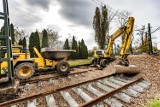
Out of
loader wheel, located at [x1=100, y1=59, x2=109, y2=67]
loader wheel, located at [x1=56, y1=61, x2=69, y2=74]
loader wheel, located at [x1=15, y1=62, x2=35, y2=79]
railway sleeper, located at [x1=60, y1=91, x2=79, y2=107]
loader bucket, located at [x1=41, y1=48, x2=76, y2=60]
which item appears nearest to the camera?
railway sleeper, located at [x1=60, y1=91, x2=79, y2=107]

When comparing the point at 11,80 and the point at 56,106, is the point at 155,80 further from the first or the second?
the point at 11,80

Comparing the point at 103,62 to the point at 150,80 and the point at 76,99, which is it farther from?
the point at 76,99

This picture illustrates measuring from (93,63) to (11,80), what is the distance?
10.5 metres

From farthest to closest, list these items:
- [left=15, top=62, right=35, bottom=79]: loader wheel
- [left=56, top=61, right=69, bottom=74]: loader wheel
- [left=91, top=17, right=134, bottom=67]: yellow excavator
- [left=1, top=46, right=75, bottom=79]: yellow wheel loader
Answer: [left=91, top=17, right=134, bottom=67]: yellow excavator < [left=56, top=61, right=69, bottom=74]: loader wheel < [left=1, top=46, right=75, bottom=79]: yellow wheel loader < [left=15, top=62, right=35, bottom=79]: loader wheel

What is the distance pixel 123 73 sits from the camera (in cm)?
880

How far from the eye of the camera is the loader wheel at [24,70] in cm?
835

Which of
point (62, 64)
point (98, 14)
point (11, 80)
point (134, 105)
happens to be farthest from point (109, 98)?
point (98, 14)

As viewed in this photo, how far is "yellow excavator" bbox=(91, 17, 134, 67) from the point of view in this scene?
11535 mm

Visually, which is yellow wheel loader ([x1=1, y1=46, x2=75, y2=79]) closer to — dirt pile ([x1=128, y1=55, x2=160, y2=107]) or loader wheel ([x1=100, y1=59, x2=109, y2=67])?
loader wheel ([x1=100, y1=59, x2=109, y2=67])

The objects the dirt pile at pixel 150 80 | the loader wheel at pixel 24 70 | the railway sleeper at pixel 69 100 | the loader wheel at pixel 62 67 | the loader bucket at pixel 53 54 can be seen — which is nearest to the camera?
the railway sleeper at pixel 69 100

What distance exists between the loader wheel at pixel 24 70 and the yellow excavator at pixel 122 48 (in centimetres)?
629

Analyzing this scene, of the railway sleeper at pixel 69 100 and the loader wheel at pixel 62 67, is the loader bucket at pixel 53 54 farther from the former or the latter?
the railway sleeper at pixel 69 100

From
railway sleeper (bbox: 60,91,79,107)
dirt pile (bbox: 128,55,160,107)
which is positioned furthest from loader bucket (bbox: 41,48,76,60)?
dirt pile (bbox: 128,55,160,107)

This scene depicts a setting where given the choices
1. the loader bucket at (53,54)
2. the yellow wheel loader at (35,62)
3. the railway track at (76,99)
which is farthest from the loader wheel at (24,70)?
the railway track at (76,99)
